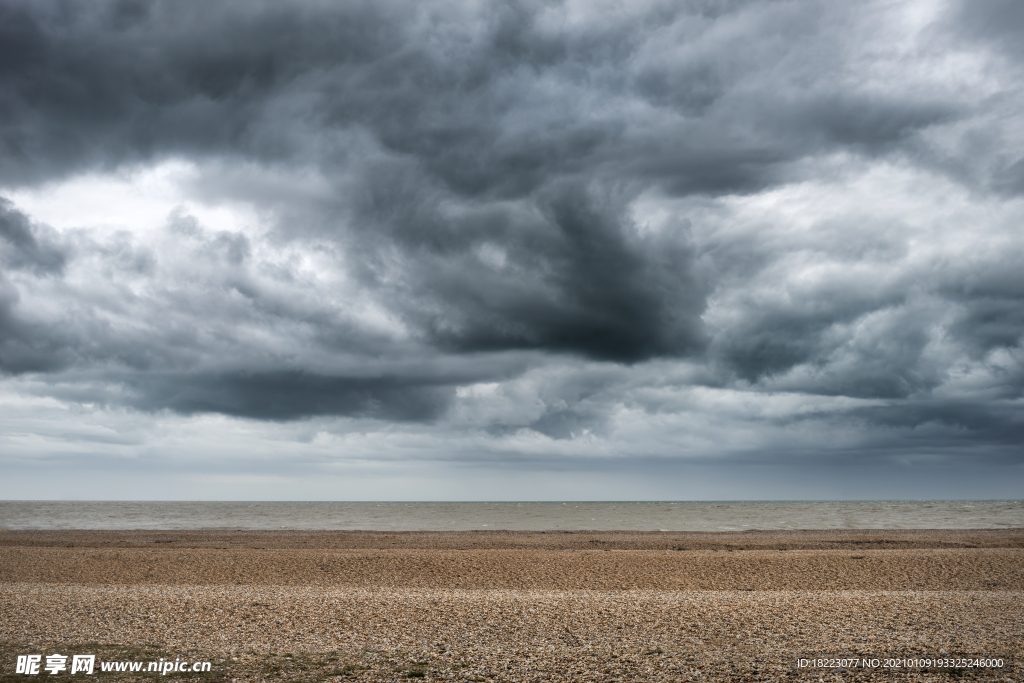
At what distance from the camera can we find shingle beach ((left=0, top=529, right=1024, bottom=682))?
35.7 ft

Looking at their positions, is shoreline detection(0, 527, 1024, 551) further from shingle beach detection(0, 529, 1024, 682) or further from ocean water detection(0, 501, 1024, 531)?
ocean water detection(0, 501, 1024, 531)

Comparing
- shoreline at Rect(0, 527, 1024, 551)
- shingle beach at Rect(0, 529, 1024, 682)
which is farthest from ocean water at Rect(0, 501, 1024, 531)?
shingle beach at Rect(0, 529, 1024, 682)

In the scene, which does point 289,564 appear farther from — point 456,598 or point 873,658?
point 873,658

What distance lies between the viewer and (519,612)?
15.5 metres

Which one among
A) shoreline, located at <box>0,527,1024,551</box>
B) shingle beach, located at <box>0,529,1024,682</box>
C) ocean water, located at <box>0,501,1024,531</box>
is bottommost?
ocean water, located at <box>0,501,1024,531</box>

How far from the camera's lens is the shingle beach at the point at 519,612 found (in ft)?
35.7

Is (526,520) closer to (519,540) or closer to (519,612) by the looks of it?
(519,540)

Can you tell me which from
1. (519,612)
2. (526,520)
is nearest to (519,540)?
(519,612)

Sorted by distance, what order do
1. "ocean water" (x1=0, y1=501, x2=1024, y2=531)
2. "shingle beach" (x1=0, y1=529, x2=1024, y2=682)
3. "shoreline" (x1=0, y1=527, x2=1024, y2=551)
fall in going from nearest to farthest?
"shingle beach" (x1=0, y1=529, x2=1024, y2=682), "shoreline" (x1=0, y1=527, x2=1024, y2=551), "ocean water" (x1=0, y1=501, x2=1024, y2=531)

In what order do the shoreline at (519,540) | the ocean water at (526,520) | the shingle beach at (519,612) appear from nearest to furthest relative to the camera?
1. the shingle beach at (519,612)
2. the shoreline at (519,540)
3. the ocean water at (526,520)

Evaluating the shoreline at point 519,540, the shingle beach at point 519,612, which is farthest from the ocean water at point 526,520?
the shingle beach at point 519,612

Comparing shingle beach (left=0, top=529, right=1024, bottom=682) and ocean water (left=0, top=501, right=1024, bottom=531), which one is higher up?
shingle beach (left=0, top=529, right=1024, bottom=682)

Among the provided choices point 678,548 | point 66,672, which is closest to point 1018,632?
point 66,672

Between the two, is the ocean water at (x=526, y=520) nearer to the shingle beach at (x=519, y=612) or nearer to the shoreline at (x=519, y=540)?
the shoreline at (x=519, y=540)
